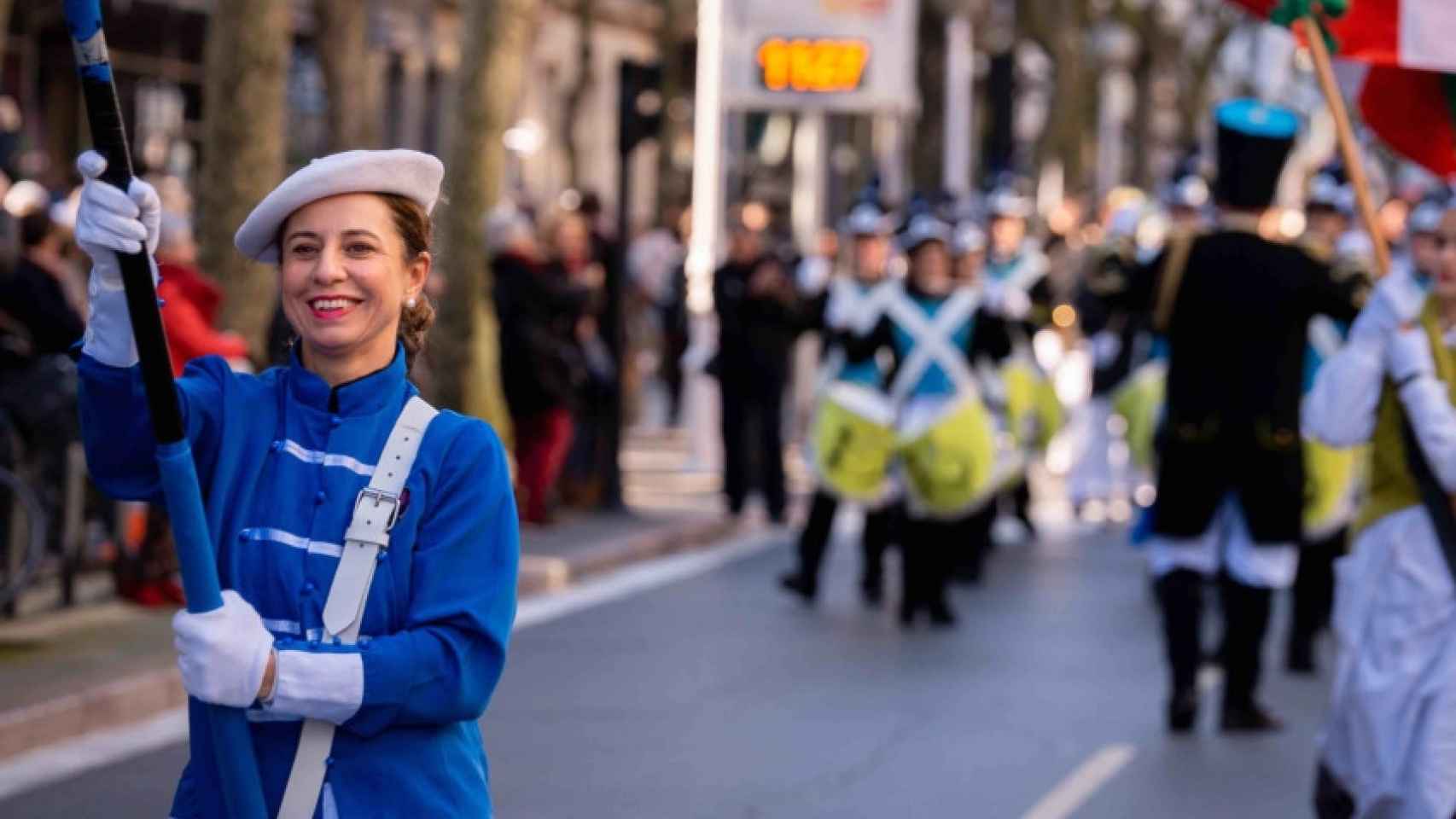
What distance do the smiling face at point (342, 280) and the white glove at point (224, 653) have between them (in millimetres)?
416

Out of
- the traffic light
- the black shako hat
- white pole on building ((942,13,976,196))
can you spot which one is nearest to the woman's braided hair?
the black shako hat

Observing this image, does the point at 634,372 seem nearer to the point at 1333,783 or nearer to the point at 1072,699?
the point at 1072,699

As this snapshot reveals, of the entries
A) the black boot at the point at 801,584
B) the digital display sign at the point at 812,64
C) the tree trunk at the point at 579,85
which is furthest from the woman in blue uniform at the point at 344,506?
the tree trunk at the point at 579,85

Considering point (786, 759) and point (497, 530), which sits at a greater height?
point (497, 530)

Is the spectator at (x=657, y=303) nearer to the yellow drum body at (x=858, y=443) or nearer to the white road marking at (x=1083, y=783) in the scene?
the yellow drum body at (x=858, y=443)

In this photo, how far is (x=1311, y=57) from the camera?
23.9 ft

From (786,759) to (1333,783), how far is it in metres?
→ 2.62

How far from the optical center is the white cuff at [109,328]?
12.3ft

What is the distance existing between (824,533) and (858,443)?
52 cm

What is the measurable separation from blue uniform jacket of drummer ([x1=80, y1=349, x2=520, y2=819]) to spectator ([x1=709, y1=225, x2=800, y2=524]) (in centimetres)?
1505

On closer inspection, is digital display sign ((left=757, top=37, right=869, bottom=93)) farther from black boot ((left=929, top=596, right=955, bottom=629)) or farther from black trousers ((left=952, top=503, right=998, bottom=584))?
black boot ((left=929, top=596, right=955, bottom=629))

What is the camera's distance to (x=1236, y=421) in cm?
1041

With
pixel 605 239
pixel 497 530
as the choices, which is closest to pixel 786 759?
pixel 497 530

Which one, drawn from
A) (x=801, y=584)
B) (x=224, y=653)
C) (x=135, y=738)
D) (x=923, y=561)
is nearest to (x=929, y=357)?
(x=923, y=561)
